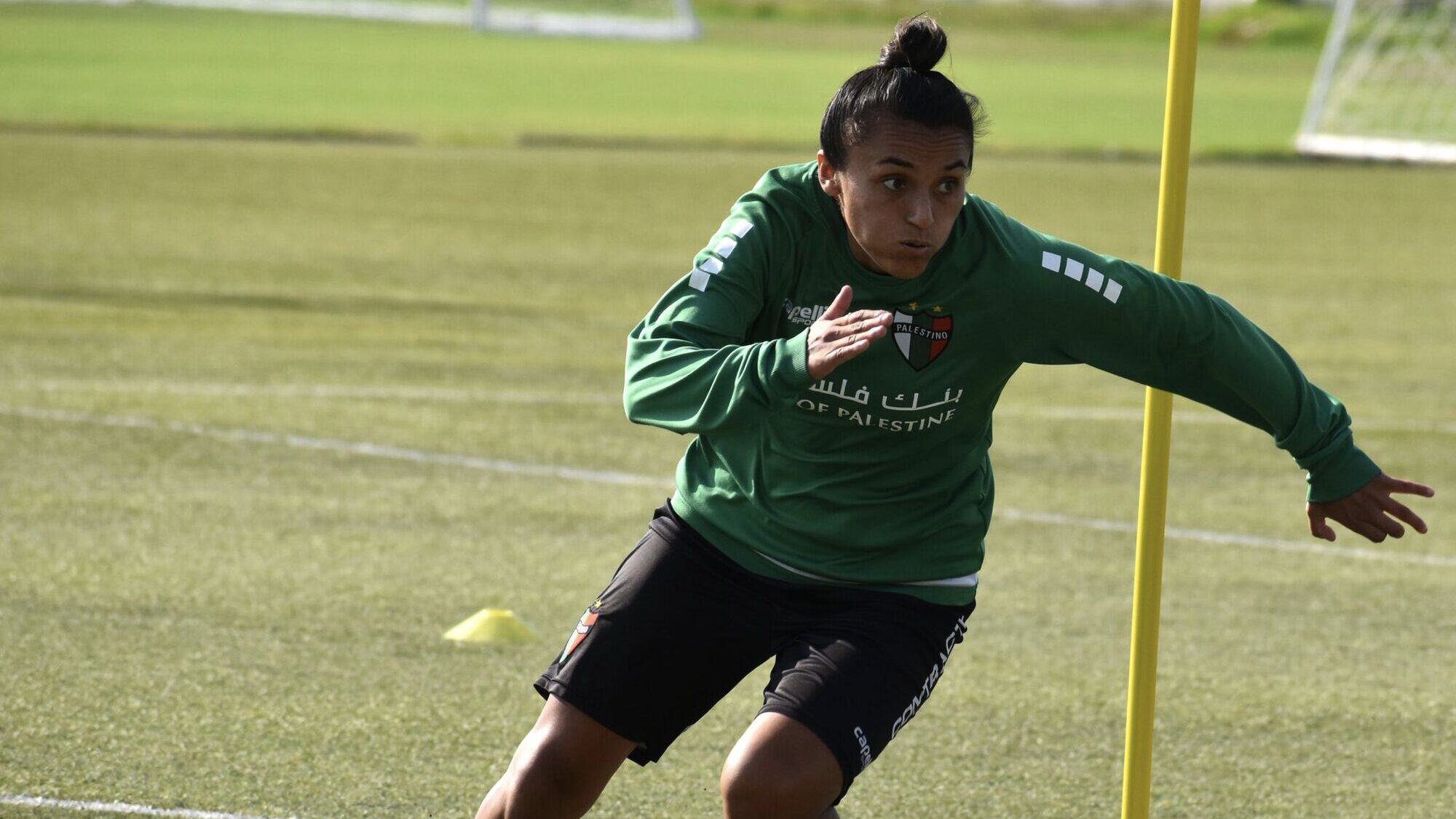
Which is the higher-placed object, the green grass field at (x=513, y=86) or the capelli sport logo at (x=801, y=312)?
the capelli sport logo at (x=801, y=312)

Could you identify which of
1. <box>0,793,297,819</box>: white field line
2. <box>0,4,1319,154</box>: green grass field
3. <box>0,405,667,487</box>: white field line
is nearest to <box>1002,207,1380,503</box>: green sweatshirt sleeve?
<box>0,793,297,819</box>: white field line

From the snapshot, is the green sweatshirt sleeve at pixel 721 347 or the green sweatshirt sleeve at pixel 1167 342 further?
the green sweatshirt sleeve at pixel 1167 342

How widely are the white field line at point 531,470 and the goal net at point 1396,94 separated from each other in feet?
74.1

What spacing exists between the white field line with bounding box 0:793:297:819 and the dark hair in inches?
85.8

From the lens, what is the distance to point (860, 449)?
157 inches

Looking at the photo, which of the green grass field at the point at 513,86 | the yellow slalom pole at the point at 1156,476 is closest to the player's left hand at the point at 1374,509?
the yellow slalom pole at the point at 1156,476

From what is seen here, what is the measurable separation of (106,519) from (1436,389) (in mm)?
8020

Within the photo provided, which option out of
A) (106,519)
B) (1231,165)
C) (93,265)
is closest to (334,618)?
(106,519)

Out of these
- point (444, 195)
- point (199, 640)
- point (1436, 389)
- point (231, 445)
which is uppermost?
point (199, 640)

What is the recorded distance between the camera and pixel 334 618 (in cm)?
667

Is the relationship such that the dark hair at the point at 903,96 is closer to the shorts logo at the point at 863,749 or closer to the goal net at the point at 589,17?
the shorts logo at the point at 863,749

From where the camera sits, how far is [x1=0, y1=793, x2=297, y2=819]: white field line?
4781 mm

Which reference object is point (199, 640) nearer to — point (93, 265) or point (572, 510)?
point (572, 510)

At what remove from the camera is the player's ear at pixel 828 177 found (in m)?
3.85
